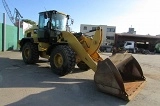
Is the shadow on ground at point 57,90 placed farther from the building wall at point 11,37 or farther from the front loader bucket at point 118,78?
the building wall at point 11,37

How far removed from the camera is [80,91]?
666 cm

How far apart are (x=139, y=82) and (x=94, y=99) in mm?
2219

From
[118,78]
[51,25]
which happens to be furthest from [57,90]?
[51,25]

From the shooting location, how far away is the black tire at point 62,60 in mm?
8266

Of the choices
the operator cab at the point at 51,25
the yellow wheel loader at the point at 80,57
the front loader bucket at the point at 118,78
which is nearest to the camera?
the front loader bucket at the point at 118,78

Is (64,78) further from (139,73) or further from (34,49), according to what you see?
(34,49)

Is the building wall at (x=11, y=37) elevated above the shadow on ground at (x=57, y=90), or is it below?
above

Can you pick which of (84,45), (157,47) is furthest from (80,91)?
(157,47)

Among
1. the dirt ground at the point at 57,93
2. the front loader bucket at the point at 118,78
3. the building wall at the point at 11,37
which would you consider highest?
the building wall at the point at 11,37

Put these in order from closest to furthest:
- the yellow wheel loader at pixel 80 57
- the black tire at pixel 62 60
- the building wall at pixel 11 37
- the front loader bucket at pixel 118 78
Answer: the front loader bucket at pixel 118 78
the yellow wheel loader at pixel 80 57
the black tire at pixel 62 60
the building wall at pixel 11 37

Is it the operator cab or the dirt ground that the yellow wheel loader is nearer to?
the operator cab

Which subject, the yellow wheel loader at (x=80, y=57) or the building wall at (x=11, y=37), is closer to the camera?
the yellow wheel loader at (x=80, y=57)

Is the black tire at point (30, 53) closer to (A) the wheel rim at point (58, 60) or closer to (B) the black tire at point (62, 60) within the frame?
(B) the black tire at point (62, 60)

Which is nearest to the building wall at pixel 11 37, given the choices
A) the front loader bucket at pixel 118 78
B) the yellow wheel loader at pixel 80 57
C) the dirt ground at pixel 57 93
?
the yellow wheel loader at pixel 80 57
